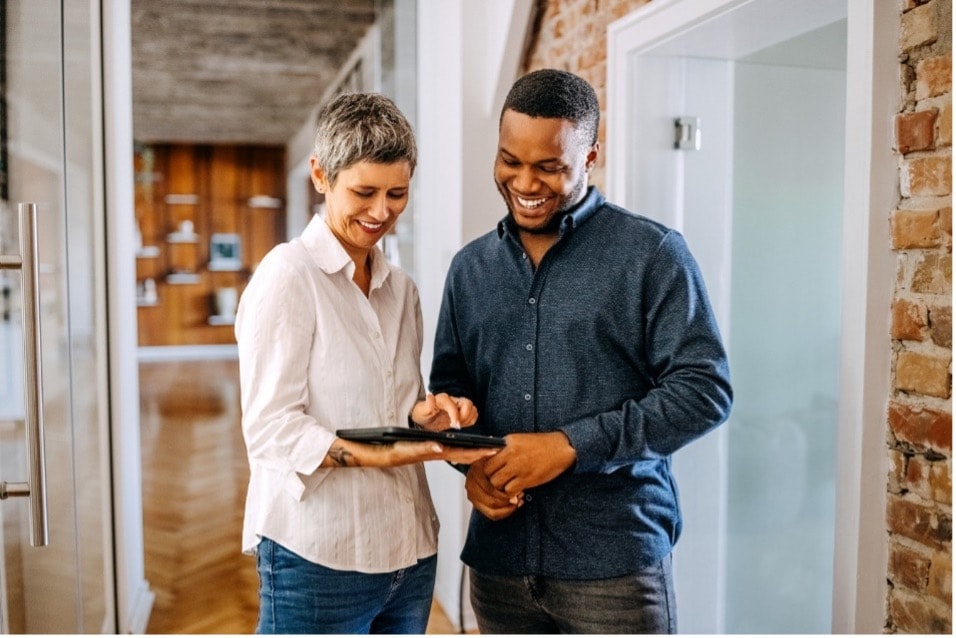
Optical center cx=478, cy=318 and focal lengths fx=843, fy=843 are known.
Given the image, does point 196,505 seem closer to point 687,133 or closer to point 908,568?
point 687,133

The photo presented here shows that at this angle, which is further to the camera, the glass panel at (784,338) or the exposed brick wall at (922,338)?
the glass panel at (784,338)

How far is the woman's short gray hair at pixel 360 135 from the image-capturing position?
1.10 metres

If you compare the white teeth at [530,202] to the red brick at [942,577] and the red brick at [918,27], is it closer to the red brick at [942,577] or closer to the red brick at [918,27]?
the red brick at [918,27]

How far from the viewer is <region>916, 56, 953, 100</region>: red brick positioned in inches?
40.8

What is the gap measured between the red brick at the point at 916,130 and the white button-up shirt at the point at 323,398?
711 mm

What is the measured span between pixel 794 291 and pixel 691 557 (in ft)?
2.15

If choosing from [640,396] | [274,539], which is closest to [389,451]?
[274,539]

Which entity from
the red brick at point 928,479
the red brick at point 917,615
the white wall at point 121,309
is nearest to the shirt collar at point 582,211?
the red brick at point 928,479

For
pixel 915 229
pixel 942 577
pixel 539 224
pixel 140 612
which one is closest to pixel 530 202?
pixel 539 224

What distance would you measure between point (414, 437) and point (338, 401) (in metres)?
0.17

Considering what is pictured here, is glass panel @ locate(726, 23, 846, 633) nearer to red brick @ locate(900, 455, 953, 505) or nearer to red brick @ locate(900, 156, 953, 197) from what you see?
red brick @ locate(900, 156, 953, 197)

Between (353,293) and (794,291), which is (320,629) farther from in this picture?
(794,291)

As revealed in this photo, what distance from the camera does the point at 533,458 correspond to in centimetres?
115

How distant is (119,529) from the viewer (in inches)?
90.8
